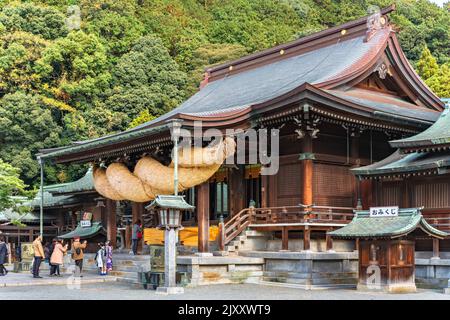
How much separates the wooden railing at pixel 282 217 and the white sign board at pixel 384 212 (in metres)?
3.10

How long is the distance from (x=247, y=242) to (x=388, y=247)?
20.7 feet

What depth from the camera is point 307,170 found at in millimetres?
22609

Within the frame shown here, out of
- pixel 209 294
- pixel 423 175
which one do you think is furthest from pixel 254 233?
pixel 423 175

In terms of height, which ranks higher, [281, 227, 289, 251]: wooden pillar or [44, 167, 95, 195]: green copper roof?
[44, 167, 95, 195]: green copper roof

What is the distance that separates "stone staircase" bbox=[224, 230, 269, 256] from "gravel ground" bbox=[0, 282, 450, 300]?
6.78ft

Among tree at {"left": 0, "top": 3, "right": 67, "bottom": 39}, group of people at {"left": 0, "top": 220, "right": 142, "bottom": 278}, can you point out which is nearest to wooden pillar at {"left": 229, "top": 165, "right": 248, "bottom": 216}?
group of people at {"left": 0, "top": 220, "right": 142, "bottom": 278}

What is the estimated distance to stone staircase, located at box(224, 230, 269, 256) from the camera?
904 inches

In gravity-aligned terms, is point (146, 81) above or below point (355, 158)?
above

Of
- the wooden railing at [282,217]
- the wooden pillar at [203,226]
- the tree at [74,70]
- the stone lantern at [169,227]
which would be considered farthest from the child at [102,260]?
the tree at [74,70]

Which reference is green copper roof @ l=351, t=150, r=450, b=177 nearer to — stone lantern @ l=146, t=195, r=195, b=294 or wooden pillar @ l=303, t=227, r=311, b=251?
wooden pillar @ l=303, t=227, r=311, b=251

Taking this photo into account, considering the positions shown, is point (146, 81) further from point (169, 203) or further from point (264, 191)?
point (169, 203)

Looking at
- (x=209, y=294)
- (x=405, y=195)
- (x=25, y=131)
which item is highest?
(x=25, y=131)

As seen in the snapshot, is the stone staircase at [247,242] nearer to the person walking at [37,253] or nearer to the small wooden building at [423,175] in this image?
the small wooden building at [423,175]

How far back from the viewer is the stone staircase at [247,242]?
22969 mm
